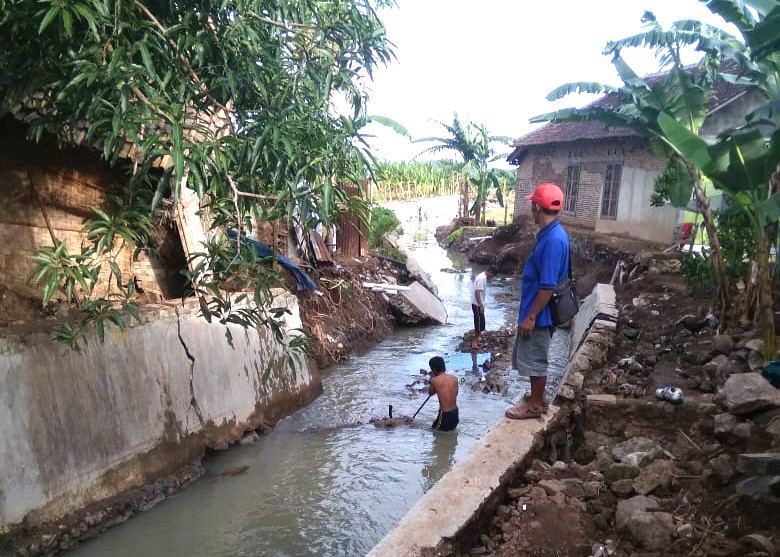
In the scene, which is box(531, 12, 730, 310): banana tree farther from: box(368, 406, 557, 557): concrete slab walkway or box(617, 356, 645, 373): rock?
box(368, 406, 557, 557): concrete slab walkway

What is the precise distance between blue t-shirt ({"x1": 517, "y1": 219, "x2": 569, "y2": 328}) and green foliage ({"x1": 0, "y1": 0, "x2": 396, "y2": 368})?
1.48m

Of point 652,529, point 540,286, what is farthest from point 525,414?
point 652,529

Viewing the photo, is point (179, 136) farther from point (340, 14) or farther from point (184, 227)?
point (184, 227)

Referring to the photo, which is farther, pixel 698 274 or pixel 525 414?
pixel 698 274

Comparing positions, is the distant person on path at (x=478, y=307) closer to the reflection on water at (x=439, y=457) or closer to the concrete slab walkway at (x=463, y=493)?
the reflection on water at (x=439, y=457)

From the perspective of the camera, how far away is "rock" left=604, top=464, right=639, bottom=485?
11.7ft

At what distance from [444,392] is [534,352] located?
2.00m

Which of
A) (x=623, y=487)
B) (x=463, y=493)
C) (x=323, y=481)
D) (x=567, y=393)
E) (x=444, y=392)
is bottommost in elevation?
(x=323, y=481)

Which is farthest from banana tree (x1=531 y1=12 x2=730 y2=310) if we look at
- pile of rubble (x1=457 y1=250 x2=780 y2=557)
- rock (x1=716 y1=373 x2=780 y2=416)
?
rock (x1=716 y1=373 x2=780 y2=416)

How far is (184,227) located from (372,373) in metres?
3.80

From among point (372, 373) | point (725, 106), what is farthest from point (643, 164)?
point (372, 373)

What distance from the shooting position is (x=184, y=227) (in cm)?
609

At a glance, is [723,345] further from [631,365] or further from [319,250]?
[319,250]

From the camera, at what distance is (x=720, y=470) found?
325 cm
